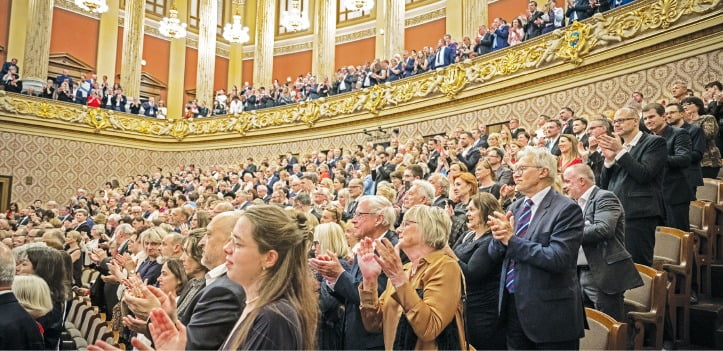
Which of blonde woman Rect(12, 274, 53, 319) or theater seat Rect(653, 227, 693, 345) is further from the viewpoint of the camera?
theater seat Rect(653, 227, 693, 345)

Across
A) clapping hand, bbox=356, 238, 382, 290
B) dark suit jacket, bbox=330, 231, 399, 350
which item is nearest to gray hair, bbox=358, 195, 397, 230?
dark suit jacket, bbox=330, 231, 399, 350

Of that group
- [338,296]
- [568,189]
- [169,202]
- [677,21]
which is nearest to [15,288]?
[338,296]

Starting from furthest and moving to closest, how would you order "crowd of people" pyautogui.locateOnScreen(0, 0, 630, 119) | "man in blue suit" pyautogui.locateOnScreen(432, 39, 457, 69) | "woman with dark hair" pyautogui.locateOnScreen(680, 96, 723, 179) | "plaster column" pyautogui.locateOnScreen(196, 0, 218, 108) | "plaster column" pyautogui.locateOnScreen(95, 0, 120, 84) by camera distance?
"plaster column" pyautogui.locateOnScreen(196, 0, 218, 108) < "plaster column" pyautogui.locateOnScreen(95, 0, 120, 84) < "man in blue suit" pyautogui.locateOnScreen(432, 39, 457, 69) < "crowd of people" pyautogui.locateOnScreen(0, 0, 630, 119) < "woman with dark hair" pyautogui.locateOnScreen(680, 96, 723, 179)

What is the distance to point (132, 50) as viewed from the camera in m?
17.5

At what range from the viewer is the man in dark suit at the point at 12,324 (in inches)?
82.4

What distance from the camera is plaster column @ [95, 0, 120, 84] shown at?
58.7 ft

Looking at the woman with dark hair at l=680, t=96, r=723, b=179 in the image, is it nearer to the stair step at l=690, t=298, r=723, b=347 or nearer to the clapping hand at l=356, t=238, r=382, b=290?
the stair step at l=690, t=298, r=723, b=347

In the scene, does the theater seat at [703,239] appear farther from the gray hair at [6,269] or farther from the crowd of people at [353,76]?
the crowd of people at [353,76]

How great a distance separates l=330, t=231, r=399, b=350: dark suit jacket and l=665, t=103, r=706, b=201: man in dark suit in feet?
9.20

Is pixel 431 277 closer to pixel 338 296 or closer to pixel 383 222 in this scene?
pixel 338 296

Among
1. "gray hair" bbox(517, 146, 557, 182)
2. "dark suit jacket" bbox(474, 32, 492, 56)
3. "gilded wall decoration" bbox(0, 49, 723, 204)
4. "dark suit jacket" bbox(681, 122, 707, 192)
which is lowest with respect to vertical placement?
"gray hair" bbox(517, 146, 557, 182)

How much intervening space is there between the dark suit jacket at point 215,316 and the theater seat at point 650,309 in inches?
93.7

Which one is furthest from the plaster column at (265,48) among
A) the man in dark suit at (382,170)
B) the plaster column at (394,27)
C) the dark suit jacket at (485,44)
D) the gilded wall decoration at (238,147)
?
the man in dark suit at (382,170)

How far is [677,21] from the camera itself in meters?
6.95
